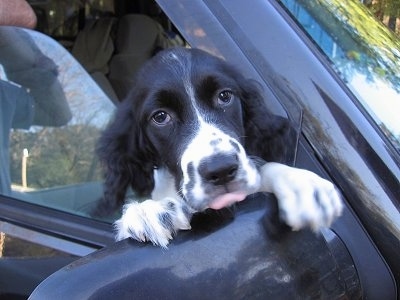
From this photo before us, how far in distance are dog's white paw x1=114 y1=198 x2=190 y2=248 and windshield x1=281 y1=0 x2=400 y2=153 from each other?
0.55 meters

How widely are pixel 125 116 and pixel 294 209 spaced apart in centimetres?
104

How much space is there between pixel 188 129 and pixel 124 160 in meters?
0.29

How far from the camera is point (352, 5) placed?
2.23m

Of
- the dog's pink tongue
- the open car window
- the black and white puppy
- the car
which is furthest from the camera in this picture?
the open car window

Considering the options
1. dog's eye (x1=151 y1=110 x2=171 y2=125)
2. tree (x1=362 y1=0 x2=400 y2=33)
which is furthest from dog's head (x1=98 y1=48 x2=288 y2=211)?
tree (x1=362 y1=0 x2=400 y2=33)

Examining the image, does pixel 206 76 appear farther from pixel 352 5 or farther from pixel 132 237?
pixel 132 237

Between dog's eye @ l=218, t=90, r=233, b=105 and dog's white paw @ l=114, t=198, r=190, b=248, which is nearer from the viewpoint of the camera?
dog's white paw @ l=114, t=198, r=190, b=248

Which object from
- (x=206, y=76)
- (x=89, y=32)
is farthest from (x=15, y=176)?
(x=89, y=32)

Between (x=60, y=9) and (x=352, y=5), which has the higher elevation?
(x=352, y=5)

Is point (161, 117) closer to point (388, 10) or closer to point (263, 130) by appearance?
point (263, 130)

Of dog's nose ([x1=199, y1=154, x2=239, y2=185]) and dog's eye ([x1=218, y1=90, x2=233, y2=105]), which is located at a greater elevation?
dog's nose ([x1=199, y1=154, x2=239, y2=185])

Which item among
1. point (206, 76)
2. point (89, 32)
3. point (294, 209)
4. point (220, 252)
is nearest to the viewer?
point (220, 252)

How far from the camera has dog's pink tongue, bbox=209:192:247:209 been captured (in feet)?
5.25

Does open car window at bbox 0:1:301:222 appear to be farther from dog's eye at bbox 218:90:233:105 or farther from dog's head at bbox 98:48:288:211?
dog's eye at bbox 218:90:233:105
